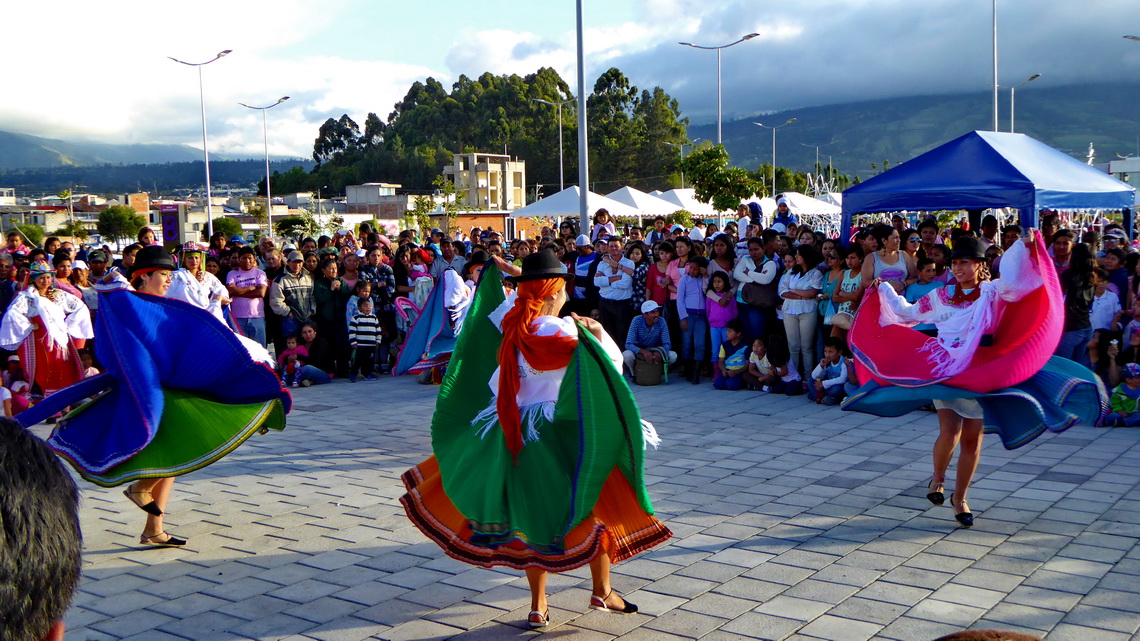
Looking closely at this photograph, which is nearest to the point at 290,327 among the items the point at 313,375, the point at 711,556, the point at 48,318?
Result: the point at 313,375

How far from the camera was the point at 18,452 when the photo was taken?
152cm

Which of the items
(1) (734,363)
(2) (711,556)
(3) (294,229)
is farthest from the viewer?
(3) (294,229)

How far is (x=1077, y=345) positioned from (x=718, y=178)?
65.3ft

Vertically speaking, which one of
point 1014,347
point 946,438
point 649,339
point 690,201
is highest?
point 690,201

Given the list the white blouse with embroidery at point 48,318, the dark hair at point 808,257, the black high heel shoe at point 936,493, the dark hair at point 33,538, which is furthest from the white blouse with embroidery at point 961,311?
the white blouse with embroidery at point 48,318

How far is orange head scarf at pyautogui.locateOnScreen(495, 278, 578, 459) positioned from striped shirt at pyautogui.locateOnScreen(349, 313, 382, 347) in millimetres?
7697

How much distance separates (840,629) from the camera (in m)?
4.23

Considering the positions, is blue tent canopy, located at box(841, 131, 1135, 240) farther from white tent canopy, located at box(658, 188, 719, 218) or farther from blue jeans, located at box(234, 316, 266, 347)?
white tent canopy, located at box(658, 188, 719, 218)

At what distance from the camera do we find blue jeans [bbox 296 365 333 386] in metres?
11.8

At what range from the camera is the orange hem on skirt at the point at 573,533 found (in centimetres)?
418

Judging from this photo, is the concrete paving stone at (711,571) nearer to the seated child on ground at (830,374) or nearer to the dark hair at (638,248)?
the seated child on ground at (830,374)

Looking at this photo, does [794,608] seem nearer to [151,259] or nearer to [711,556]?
[711,556]

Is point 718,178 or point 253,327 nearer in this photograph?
point 253,327

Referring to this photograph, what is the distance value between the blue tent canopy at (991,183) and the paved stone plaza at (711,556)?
152 inches
